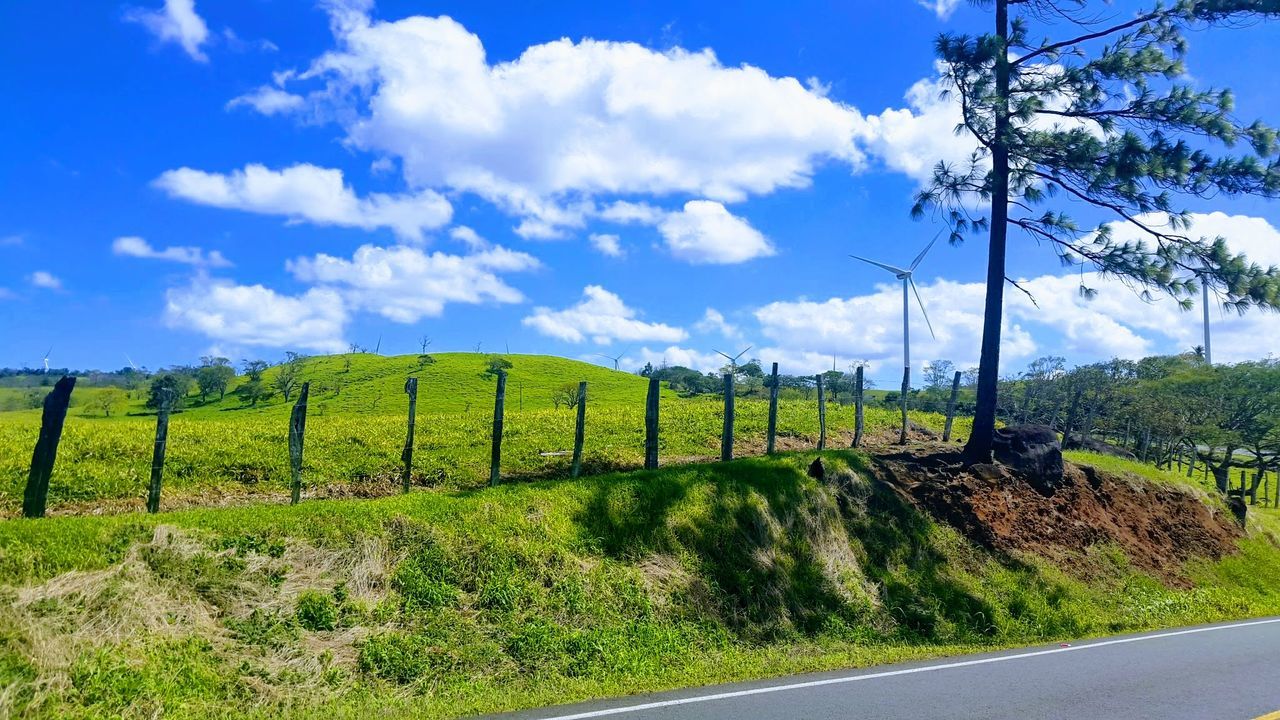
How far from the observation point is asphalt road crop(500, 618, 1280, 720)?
7.99 m

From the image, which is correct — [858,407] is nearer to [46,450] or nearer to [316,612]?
[316,612]

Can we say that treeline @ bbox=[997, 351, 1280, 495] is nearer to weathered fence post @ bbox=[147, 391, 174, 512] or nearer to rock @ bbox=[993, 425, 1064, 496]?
rock @ bbox=[993, 425, 1064, 496]

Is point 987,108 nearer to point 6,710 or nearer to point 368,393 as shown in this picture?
point 6,710

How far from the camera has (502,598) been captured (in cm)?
1029

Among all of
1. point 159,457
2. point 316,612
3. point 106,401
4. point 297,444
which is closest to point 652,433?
point 297,444

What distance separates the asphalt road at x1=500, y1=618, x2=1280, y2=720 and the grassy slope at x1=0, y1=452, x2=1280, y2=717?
0.72m

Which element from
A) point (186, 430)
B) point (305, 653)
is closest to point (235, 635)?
point (305, 653)

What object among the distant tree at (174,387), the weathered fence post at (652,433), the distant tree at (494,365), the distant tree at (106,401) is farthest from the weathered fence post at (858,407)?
the distant tree at (106,401)

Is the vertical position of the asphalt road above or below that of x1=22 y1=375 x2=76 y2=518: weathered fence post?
below

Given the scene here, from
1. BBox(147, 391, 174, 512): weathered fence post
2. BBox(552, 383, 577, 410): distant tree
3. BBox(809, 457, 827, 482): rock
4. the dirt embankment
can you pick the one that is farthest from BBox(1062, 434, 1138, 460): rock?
BBox(552, 383, 577, 410): distant tree

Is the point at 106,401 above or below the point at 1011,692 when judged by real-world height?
above

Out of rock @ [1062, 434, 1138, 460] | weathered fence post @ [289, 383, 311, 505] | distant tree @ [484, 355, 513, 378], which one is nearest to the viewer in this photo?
weathered fence post @ [289, 383, 311, 505]

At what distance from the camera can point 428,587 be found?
10062 millimetres

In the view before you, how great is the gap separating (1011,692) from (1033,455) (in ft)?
40.5
